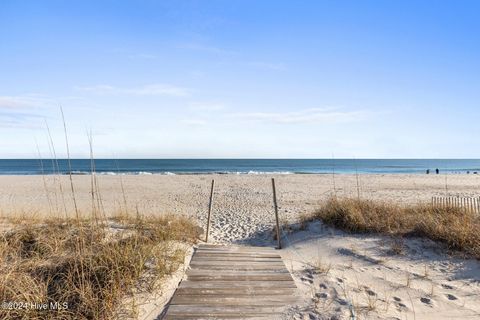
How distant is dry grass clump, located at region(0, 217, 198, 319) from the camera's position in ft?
10.6

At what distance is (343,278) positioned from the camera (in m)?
4.62

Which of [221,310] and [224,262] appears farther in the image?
[224,262]

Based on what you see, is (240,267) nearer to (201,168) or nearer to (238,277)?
(238,277)

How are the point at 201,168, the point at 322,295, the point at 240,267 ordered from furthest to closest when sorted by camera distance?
the point at 201,168, the point at 240,267, the point at 322,295

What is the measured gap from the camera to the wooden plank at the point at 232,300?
347cm

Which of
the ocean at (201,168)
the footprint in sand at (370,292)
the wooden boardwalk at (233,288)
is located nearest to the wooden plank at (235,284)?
the wooden boardwalk at (233,288)

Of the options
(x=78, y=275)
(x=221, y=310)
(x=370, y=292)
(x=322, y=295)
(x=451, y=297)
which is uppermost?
(x=78, y=275)

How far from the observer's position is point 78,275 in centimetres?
351

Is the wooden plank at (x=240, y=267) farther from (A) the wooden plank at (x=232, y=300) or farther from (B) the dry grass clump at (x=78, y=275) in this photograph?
(A) the wooden plank at (x=232, y=300)

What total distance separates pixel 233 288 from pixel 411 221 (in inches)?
197

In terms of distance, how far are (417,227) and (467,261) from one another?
1.36 m

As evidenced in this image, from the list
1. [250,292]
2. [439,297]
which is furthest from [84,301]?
[439,297]

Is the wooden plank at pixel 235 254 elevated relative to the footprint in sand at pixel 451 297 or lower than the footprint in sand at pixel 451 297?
elevated

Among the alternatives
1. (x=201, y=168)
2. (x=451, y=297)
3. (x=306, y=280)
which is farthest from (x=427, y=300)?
(x=201, y=168)
